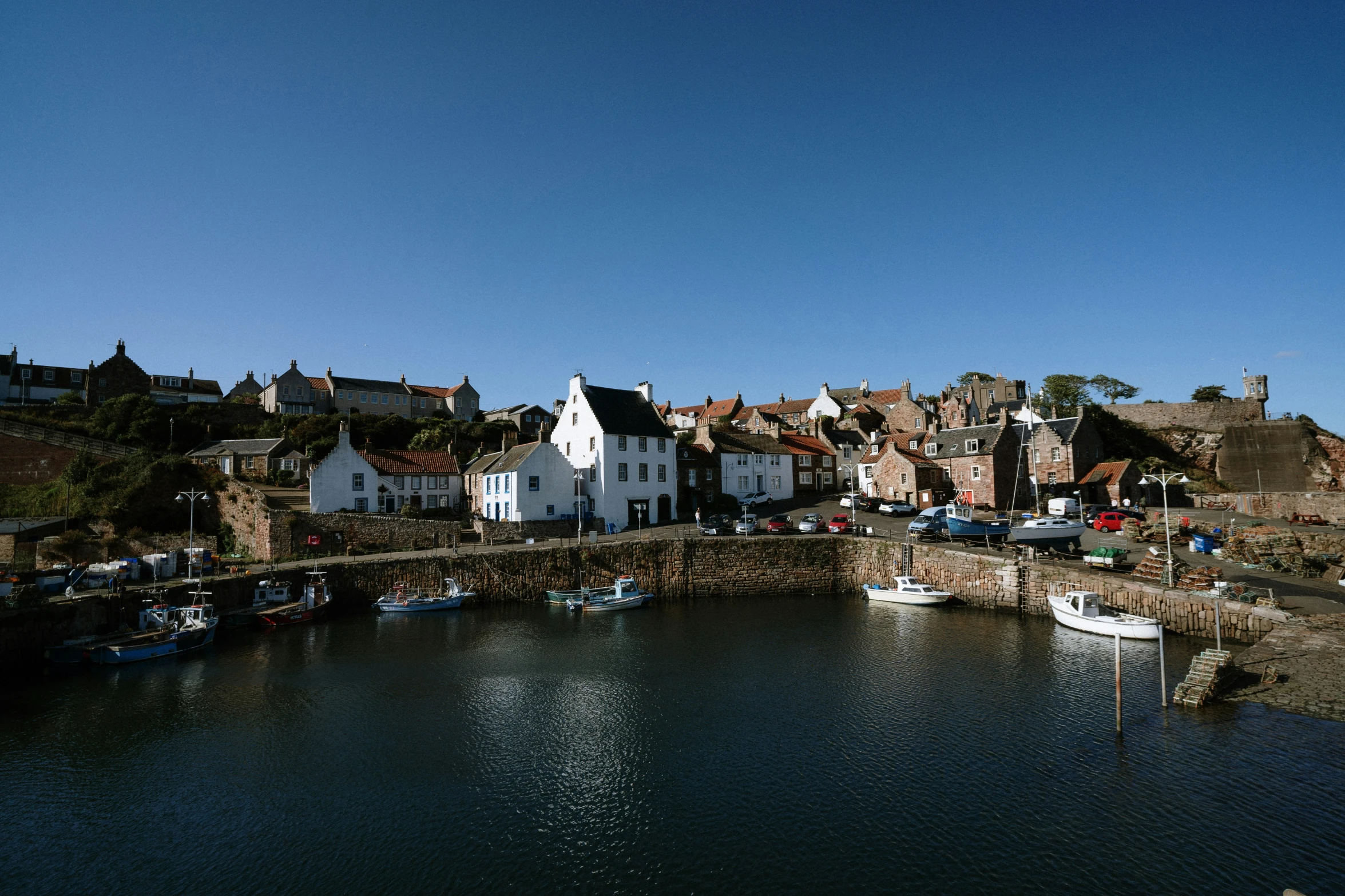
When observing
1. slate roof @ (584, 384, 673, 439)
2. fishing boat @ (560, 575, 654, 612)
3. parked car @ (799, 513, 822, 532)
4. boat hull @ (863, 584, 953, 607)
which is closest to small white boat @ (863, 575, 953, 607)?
boat hull @ (863, 584, 953, 607)

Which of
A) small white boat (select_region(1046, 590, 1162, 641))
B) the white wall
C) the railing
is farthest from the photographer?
the white wall

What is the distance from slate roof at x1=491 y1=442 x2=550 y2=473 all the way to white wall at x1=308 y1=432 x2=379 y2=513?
10.1 m

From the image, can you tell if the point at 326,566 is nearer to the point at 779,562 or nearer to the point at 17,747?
the point at 17,747

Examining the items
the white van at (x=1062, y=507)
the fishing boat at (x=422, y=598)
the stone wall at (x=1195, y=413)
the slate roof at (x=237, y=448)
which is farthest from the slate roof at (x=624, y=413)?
the stone wall at (x=1195, y=413)

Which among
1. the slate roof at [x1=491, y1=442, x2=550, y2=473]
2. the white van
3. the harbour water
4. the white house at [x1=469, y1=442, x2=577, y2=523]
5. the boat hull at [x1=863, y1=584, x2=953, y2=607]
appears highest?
the slate roof at [x1=491, y1=442, x2=550, y2=473]

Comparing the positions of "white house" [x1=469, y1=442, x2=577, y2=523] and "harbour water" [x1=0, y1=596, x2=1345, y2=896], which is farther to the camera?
"white house" [x1=469, y1=442, x2=577, y2=523]

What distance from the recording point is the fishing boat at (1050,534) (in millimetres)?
42656

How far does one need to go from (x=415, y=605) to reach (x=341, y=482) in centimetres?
1689

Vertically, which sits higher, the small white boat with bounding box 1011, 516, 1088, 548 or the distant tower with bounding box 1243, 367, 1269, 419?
the distant tower with bounding box 1243, 367, 1269, 419

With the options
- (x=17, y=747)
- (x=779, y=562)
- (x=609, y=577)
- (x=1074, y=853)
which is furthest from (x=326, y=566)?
(x=1074, y=853)

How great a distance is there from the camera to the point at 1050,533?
140 ft

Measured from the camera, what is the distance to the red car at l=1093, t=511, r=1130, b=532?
4944 centimetres

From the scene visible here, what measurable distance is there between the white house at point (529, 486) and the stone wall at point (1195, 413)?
204ft

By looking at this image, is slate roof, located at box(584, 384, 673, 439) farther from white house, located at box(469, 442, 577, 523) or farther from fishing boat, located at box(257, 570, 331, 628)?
fishing boat, located at box(257, 570, 331, 628)
